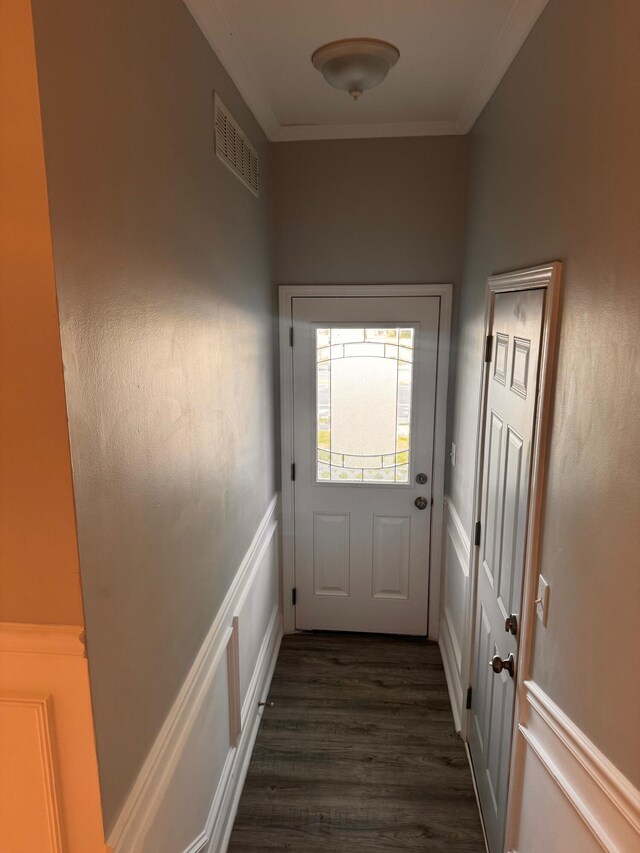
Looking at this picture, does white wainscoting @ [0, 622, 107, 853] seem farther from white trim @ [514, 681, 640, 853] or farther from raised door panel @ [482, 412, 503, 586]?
raised door panel @ [482, 412, 503, 586]

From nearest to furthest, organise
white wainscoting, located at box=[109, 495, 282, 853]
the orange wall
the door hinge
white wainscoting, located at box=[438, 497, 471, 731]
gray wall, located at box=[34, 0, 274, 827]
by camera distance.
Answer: the orange wall < gray wall, located at box=[34, 0, 274, 827] < white wainscoting, located at box=[109, 495, 282, 853] < the door hinge < white wainscoting, located at box=[438, 497, 471, 731]

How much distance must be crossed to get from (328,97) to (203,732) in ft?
8.52

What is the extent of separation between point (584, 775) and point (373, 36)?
2296mm

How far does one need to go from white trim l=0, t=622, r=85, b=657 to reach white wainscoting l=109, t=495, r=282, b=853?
44 cm

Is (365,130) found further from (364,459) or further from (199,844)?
(199,844)

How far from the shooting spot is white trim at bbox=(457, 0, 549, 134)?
173 cm

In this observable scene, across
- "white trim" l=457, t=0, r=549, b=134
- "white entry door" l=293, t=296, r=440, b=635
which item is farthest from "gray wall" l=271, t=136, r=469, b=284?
"white trim" l=457, t=0, r=549, b=134

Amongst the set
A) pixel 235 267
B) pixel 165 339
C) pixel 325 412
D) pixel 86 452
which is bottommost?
pixel 325 412

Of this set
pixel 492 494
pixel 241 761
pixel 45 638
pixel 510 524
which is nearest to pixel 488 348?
pixel 492 494

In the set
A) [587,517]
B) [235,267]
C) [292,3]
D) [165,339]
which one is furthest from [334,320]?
[587,517]

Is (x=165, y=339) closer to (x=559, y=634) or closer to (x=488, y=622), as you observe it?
(x=559, y=634)

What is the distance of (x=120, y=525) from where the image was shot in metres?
1.20

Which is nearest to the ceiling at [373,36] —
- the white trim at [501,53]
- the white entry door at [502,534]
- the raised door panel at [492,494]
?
the white trim at [501,53]

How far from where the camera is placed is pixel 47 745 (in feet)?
3.65
